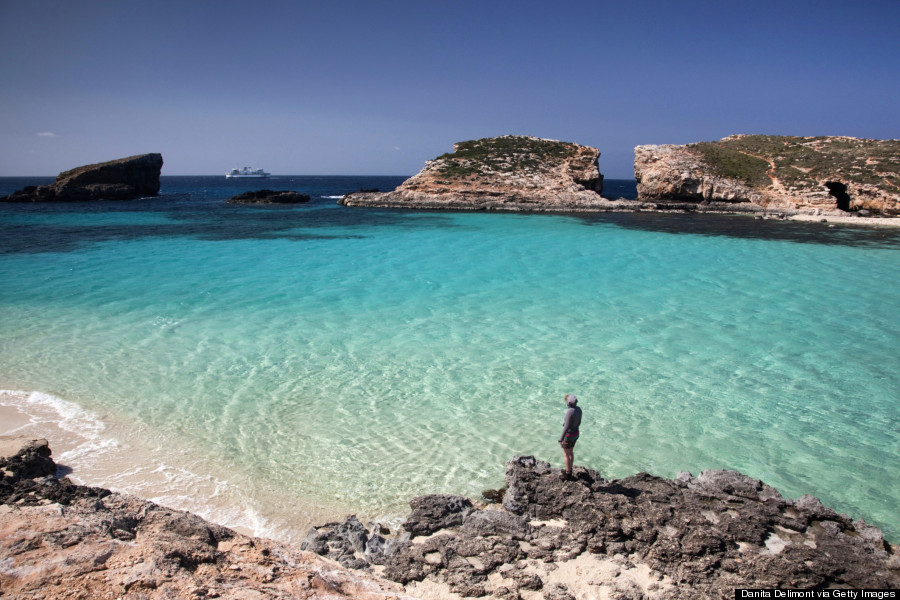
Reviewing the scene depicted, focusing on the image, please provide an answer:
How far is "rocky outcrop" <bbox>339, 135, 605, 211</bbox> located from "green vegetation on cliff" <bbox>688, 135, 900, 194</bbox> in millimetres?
11704

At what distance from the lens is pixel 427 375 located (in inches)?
349

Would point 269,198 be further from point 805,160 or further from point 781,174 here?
point 805,160

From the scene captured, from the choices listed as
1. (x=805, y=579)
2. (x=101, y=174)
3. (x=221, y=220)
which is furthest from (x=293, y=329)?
(x=101, y=174)

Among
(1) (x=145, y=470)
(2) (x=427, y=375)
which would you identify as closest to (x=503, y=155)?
(2) (x=427, y=375)

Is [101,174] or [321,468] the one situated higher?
[101,174]

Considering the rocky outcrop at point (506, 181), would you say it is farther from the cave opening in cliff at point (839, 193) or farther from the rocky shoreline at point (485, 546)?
the rocky shoreline at point (485, 546)

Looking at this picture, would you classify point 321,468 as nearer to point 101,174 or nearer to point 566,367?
point 566,367

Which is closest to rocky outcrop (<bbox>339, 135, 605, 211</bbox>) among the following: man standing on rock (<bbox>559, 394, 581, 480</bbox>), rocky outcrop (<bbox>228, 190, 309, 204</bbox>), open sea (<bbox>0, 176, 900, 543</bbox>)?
rocky outcrop (<bbox>228, 190, 309, 204</bbox>)

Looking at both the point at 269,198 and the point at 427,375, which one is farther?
the point at 269,198

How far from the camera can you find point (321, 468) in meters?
6.21

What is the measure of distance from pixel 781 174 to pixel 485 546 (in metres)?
48.7

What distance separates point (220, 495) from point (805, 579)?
18.4ft

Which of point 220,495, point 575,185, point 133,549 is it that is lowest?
point 220,495

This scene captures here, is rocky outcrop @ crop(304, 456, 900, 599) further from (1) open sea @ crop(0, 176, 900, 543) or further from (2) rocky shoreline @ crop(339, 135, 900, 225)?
(2) rocky shoreline @ crop(339, 135, 900, 225)
